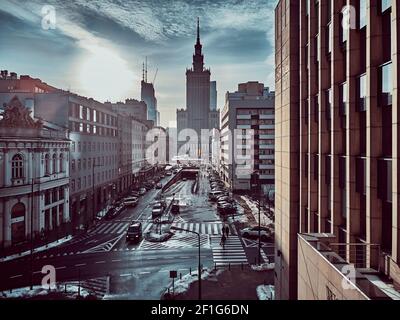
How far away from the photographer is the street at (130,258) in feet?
78.5

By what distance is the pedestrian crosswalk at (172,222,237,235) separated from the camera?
38475 millimetres

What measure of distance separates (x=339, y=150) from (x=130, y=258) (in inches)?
830

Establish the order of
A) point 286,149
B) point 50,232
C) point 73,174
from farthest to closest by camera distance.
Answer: point 73,174 → point 50,232 → point 286,149

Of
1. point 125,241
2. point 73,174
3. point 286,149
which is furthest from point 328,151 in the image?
point 73,174

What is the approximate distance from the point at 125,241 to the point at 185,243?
244 inches

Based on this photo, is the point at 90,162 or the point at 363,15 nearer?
the point at 363,15

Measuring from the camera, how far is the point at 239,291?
22688 mm

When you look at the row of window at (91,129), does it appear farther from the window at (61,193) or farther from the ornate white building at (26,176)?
the window at (61,193)

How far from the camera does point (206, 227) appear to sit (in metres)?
40.7

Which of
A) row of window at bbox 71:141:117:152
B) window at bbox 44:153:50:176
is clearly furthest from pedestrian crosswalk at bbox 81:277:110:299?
row of window at bbox 71:141:117:152

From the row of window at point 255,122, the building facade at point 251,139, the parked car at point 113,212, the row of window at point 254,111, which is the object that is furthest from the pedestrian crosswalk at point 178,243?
the row of window at point 254,111

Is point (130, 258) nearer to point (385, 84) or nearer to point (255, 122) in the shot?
point (385, 84)

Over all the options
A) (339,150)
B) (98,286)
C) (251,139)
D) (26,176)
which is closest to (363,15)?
(339,150)

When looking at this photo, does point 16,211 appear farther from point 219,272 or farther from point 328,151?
point 328,151
